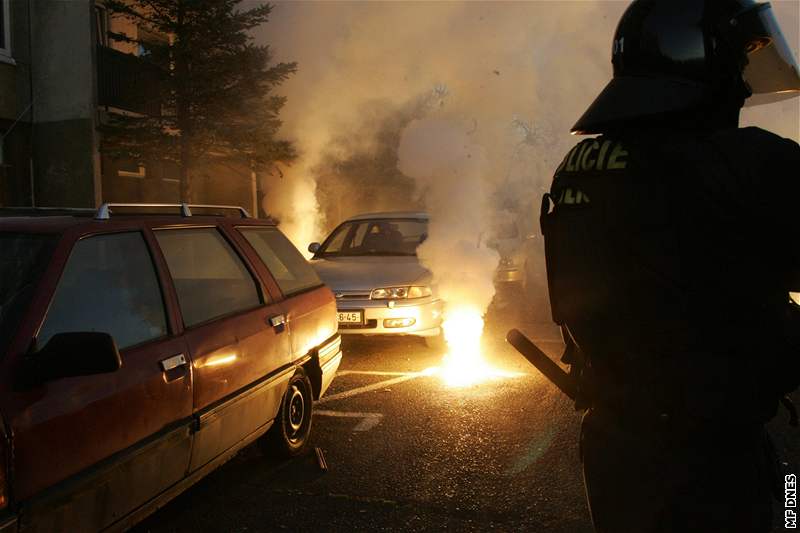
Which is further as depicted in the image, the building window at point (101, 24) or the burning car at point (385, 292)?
the building window at point (101, 24)

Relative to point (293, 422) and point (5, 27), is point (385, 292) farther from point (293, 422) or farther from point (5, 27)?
point (5, 27)

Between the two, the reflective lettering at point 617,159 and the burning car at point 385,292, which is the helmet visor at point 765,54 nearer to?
the reflective lettering at point 617,159

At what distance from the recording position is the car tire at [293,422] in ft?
12.0

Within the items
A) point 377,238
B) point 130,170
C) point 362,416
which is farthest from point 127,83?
point 362,416

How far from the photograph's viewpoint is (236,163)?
11.7 meters

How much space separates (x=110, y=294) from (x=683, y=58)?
87.2 inches

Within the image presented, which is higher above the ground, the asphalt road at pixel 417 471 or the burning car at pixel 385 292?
the burning car at pixel 385 292

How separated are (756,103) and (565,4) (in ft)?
24.1

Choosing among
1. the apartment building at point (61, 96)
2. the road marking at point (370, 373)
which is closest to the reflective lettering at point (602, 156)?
the road marking at point (370, 373)

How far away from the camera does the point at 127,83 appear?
11.9 metres

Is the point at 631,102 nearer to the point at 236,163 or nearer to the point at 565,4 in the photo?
the point at 565,4

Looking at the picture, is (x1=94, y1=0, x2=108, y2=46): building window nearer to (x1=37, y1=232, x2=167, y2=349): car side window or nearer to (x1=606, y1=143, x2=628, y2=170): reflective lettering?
(x1=37, y1=232, x2=167, y2=349): car side window

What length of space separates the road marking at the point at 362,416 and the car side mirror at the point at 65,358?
8.54 feet

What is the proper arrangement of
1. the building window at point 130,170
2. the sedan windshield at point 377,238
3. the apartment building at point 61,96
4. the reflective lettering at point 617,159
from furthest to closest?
the building window at point 130,170, the apartment building at point 61,96, the sedan windshield at point 377,238, the reflective lettering at point 617,159
